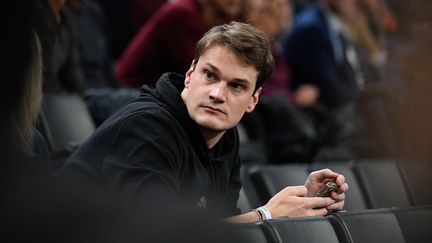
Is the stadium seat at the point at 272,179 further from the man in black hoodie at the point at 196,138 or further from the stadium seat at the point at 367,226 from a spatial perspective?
the stadium seat at the point at 367,226

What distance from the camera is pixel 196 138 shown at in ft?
7.84

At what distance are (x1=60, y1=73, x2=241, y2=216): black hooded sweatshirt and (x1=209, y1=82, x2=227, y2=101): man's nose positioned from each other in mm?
90

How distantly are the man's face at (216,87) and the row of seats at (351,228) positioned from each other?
42 cm

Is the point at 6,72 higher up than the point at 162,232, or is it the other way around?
the point at 6,72

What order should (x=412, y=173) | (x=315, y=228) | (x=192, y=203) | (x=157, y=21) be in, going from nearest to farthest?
(x=315, y=228) < (x=192, y=203) < (x=412, y=173) < (x=157, y=21)

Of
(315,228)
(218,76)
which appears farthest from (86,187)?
(218,76)

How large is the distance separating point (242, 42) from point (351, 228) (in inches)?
22.6

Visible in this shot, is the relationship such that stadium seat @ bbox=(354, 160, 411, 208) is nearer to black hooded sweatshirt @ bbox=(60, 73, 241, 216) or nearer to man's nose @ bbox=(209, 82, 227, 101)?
black hooded sweatshirt @ bbox=(60, 73, 241, 216)

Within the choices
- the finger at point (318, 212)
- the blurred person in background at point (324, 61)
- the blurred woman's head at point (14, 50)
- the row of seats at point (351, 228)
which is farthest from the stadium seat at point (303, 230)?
the blurred person in background at point (324, 61)

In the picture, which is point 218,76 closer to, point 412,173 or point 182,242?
point 182,242

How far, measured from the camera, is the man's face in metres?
2.36

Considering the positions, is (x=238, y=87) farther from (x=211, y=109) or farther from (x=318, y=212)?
(x=318, y=212)

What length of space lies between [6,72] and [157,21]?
3.79 meters

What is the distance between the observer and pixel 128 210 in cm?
98
